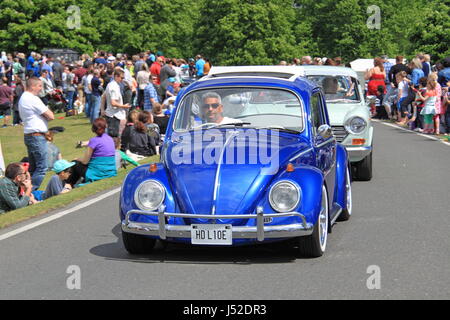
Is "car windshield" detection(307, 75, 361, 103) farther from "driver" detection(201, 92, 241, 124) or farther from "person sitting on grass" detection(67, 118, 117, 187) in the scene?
"driver" detection(201, 92, 241, 124)

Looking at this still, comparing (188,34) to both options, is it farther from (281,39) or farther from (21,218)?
(21,218)

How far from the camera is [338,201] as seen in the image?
1012 centimetres

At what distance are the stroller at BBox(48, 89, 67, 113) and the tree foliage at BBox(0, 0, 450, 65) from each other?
4045 centimetres

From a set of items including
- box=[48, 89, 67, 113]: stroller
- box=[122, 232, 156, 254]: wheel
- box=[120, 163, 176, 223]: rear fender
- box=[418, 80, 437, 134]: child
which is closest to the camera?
box=[120, 163, 176, 223]: rear fender

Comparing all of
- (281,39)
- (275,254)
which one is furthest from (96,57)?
(281,39)

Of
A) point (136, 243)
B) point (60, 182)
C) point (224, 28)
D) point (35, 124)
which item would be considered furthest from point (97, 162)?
point (224, 28)

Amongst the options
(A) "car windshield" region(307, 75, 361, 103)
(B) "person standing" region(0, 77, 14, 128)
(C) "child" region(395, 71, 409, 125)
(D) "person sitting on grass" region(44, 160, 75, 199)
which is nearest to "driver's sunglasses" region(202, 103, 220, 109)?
(D) "person sitting on grass" region(44, 160, 75, 199)

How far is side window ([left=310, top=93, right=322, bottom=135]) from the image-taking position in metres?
9.76

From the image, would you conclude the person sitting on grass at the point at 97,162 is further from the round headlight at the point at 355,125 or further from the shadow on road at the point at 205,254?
the shadow on road at the point at 205,254
